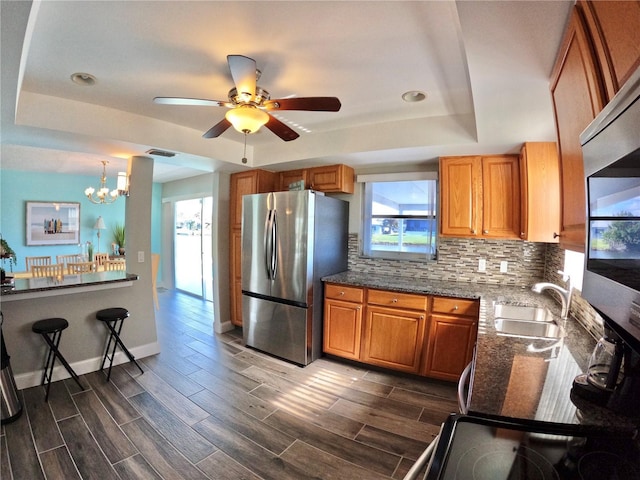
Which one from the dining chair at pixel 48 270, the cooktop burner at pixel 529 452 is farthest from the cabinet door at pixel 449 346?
the dining chair at pixel 48 270

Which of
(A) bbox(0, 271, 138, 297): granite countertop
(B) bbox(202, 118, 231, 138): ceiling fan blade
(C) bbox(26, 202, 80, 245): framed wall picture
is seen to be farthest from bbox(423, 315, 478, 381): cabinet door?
(C) bbox(26, 202, 80, 245): framed wall picture

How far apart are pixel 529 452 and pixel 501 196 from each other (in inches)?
91.4

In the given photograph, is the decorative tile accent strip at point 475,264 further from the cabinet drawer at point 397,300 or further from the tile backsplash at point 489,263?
the cabinet drawer at point 397,300

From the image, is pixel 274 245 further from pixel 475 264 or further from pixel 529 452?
pixel 529 452

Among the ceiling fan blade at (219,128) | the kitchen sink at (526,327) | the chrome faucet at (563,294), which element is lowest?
the kitchen sink at (526,327)

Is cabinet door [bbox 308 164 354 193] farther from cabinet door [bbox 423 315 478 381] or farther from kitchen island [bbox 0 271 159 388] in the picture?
kitchen island [bbox 0 271 159 388]

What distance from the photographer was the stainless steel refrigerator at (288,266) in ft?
9.64

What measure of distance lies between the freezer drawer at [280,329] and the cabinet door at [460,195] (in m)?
1.63

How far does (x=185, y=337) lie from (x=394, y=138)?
3408 millimetres

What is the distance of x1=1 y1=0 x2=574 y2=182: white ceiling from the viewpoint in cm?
125

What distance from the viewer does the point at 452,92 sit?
205 cm

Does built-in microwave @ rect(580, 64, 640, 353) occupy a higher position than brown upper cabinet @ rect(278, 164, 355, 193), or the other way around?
brown upper cabinet @ rect(278, 164, 355, 193)

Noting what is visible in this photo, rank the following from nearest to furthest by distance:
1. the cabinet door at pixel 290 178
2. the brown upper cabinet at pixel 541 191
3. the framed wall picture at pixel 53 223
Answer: the brown upper cabinet at pixel 541 191
the cabinet door at pixel 290 178
the framed wall picture at pixel 53 223

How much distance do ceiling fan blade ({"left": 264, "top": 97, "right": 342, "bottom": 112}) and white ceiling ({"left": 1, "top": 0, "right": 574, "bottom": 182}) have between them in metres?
0.26
